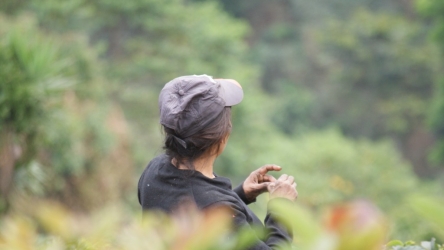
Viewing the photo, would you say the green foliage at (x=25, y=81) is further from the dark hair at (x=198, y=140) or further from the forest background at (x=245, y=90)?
the dark hair at (x=198, y=140)

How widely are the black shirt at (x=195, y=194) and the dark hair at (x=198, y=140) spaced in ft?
0.13

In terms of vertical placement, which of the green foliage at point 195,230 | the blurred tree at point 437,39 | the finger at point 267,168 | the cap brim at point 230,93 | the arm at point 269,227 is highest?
the blurred tree at point 437,39

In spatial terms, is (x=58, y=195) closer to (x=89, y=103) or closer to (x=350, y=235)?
(x=89, y=103)

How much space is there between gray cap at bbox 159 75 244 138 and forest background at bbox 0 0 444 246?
735 millimetres

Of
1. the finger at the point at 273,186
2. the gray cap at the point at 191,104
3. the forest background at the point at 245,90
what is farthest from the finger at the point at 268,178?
the forest background at the point at 245,90

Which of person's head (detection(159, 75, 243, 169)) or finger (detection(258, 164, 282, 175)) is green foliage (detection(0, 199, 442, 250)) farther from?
finger (detection(258, 164, 282, 175))

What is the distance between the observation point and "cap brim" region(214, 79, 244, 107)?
2004 mm

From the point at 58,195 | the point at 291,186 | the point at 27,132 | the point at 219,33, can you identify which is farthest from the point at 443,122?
the point at 291,186

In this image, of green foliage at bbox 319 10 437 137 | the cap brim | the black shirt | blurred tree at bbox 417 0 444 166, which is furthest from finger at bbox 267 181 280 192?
green foliage at bbox 319 10 437 137

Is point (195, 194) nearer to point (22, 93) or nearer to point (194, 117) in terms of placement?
point (194, 117)

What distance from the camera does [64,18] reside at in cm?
1386

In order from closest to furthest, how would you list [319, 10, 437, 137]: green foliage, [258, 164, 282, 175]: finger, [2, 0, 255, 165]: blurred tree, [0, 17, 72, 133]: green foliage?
[258, 164, 282, 175]: finger
[0, 17, 72, 133]: green foliage
[2, 0, 255, 165]: blurred tree
[319, 10, 437, 137]: green foliage

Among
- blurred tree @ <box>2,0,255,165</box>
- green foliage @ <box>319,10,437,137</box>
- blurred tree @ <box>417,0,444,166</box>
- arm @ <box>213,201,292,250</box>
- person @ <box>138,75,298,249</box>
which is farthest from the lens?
green foliage @ <box>319,10,437,137</box>

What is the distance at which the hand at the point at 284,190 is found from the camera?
6.39 ft
